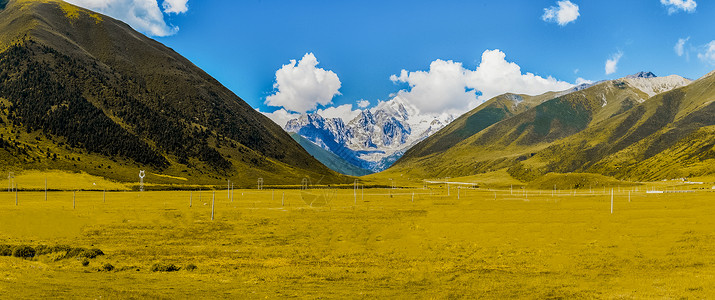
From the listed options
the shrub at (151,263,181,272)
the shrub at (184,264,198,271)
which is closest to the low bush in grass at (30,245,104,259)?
the shrub at (151,263,181,272)

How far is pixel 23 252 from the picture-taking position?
37.0 metres

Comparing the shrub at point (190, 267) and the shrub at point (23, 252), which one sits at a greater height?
the shrub at point (23, 252)

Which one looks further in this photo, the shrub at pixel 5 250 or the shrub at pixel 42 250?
the shrub at pixel 42 250

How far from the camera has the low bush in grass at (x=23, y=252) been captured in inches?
1438

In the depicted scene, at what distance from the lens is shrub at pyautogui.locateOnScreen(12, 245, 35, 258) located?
120ft

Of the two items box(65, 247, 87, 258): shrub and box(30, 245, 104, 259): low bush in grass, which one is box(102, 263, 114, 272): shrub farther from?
box(65, 247, 87, 258): shrub

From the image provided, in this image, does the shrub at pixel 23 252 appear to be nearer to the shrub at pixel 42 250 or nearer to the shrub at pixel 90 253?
the shrub at pixel 42 250

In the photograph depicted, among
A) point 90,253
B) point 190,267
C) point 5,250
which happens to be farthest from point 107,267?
point 5,250

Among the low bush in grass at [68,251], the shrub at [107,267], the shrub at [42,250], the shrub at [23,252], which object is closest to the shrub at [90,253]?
the low bush in grass at [68,251]

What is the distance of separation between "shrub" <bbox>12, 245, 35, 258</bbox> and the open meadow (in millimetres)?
657

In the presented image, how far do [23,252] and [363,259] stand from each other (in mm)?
28517

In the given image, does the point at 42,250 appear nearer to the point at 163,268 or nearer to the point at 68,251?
the point at 68,251

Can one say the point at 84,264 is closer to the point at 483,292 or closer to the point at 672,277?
the point at 483,292

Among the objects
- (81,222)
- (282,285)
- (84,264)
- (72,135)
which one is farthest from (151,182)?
(282,285)
